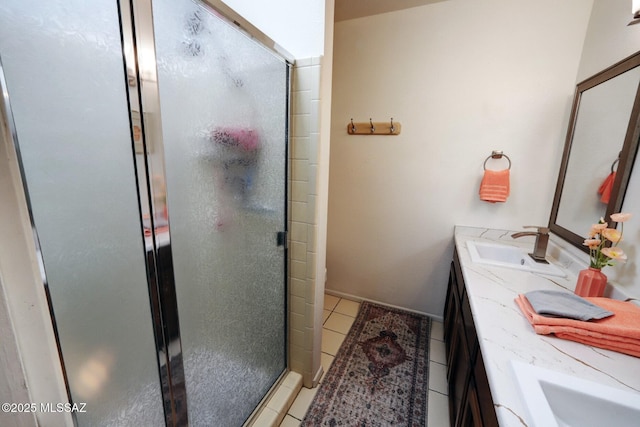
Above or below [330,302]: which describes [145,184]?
above

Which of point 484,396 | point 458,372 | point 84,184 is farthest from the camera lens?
point 458,372

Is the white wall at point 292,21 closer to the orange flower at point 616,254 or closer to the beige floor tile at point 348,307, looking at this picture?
the orange flower at point 616,254

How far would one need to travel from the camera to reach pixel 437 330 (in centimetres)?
221

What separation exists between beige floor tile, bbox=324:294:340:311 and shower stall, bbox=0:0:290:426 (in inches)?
55.3

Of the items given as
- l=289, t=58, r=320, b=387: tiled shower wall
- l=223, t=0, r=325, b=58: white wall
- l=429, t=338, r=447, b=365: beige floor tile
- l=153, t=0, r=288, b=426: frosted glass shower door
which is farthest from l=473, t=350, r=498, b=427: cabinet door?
l=223, t=0, r=325, b=58: white wall

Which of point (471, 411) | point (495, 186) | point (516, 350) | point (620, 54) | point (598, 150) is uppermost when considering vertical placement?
point (620, 54)

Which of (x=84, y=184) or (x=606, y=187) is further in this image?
(x=606, y=187)

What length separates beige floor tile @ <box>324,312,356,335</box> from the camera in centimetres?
222

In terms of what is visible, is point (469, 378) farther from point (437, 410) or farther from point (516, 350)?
point (437, 410)

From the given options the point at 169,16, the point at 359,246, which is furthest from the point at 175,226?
the point at 359,246

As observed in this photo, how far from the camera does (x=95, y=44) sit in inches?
23.0

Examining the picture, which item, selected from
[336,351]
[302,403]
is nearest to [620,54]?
[336,351]

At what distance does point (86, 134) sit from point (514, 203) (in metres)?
2.36

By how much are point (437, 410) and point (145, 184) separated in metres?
1.83
